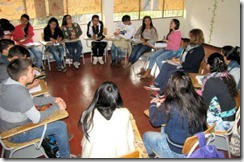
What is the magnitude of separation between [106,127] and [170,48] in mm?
3417

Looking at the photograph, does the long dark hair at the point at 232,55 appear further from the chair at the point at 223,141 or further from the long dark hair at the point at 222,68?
the chair at the point at 223,141

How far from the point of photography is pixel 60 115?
2.33 m

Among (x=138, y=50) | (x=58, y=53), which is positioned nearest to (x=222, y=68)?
(x=138, y=50)

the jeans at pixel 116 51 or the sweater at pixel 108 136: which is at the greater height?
the jeans at pixel 116 51

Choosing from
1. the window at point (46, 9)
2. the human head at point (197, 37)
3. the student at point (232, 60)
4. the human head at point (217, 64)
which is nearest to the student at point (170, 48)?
the human head at point (197, 37)

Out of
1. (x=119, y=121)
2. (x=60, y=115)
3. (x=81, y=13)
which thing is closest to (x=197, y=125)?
(x=119, y=121)

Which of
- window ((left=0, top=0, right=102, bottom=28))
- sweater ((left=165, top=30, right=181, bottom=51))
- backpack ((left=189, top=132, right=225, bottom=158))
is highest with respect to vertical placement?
window ((left=0, top=0, right=102, bottom=28))

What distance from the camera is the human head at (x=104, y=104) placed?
186cm

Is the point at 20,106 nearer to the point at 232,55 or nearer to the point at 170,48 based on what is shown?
the point at 232,55

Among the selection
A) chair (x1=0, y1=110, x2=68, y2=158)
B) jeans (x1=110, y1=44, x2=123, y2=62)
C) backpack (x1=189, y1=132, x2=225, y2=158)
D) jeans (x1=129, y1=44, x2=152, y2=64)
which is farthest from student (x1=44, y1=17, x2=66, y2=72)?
backpack (x1=189, y1=132, x2=225, y2=158)

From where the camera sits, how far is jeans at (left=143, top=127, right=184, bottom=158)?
2166 millimetres

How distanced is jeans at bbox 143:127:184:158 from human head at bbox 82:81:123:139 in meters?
0.62

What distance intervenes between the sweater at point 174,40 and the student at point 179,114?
268 centimetres

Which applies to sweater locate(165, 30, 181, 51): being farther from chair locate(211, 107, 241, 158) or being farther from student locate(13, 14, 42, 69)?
student locate(13, 14, 42, 69)
